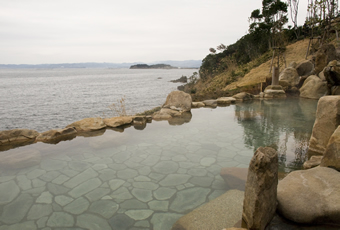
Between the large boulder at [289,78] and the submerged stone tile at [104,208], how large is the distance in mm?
13038

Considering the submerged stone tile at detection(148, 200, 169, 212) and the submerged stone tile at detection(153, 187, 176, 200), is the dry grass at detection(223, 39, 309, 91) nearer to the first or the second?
the submerged stone tile at detection(153, 187, 176, 200)

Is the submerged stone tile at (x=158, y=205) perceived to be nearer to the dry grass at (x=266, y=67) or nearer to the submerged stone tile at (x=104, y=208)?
the submerged stone tile at (x=104, y=208)

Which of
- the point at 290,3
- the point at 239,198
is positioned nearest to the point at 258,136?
the point at 239,198

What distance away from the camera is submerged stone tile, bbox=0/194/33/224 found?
10.9ft

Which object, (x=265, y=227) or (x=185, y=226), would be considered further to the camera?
(x=185, y=226)

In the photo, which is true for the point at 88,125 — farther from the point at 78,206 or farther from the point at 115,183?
the point at 78,206

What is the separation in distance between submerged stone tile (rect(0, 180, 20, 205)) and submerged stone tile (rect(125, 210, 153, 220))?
2.02 meters

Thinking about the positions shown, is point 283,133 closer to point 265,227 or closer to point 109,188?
point 265,227

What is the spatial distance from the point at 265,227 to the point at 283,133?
4.63 metres

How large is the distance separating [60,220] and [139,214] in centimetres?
109

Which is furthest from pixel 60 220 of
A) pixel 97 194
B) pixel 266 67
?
pixel 266 67

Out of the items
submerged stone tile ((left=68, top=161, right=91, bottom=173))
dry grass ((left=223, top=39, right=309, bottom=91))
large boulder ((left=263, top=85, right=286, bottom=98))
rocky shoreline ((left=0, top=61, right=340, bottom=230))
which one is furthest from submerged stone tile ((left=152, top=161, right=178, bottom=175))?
dry grass ((left=223, top=39, right=309, bottom=91))

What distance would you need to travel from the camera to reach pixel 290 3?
1105 inches

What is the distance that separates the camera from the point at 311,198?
3.04 meters
